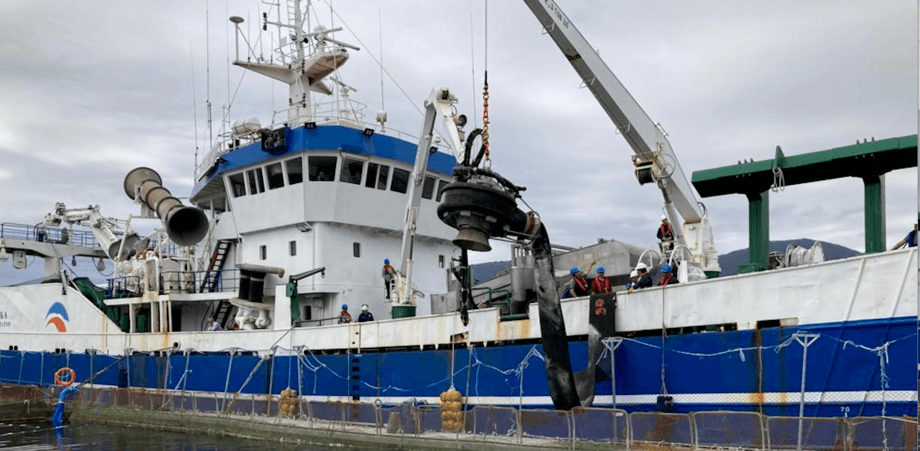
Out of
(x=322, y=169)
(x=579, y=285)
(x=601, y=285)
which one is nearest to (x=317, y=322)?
(x=322, y=169)

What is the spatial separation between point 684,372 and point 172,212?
47.7ft

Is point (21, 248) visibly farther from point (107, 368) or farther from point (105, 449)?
point (105, 449)

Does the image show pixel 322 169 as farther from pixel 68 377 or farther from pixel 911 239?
pixel 911 239

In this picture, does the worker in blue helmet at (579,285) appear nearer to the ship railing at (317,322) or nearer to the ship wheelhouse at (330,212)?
the ship railing at (317,322)

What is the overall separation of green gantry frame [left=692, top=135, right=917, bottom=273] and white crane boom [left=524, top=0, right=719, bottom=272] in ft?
2.11

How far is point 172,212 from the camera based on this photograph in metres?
21.0

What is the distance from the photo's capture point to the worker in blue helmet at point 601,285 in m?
13.1

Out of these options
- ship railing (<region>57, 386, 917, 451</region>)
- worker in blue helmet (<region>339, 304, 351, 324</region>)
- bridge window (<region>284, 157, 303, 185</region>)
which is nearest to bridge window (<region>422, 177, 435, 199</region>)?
bridge window (<region>284, 157, 303, 185</region>)

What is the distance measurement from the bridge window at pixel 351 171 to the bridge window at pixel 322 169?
0.30 m

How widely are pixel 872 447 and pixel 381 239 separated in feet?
45.3

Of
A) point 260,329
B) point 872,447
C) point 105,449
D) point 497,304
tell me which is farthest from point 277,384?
point 872,447

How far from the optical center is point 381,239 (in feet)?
68.0

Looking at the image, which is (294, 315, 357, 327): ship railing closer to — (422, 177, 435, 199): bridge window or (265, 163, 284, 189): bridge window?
(265, 163, 284, 189): bridge window

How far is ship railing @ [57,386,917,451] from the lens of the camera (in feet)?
29.2
